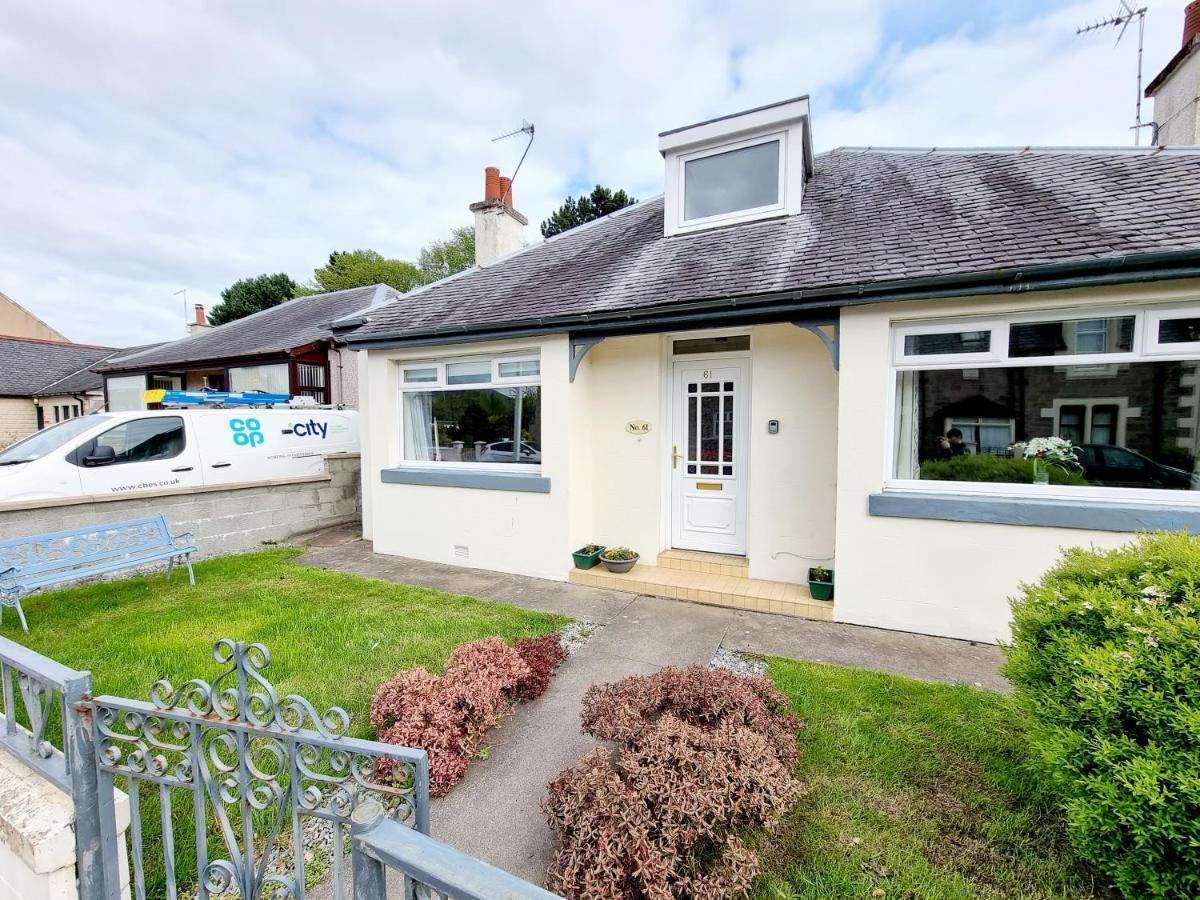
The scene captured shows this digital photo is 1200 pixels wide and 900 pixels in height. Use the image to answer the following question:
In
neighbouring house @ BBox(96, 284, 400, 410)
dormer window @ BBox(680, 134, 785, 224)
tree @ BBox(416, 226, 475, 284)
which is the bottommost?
neighbouring house @ BBox(96, 284, 400, 410)

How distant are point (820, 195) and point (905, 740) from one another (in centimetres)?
715

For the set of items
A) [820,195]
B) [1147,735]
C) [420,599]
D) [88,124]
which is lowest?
[420,599]

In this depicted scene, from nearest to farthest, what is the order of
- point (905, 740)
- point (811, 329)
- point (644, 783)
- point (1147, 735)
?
1. point (1147, 735)
2. point (644, 783)
3. point (905, 740)
4. point (811, 329)

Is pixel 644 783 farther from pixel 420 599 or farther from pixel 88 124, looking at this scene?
pixel 88 124

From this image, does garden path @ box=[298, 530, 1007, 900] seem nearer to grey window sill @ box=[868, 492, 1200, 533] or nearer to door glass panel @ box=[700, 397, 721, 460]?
grey window sill @ box=[868, 492, 1200, 533]

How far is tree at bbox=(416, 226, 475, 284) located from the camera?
41.2 metres

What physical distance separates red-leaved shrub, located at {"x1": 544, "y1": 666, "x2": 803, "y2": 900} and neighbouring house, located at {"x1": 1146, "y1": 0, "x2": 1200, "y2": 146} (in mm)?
9811

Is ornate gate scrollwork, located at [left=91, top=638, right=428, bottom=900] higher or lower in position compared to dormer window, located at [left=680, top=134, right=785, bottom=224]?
lower

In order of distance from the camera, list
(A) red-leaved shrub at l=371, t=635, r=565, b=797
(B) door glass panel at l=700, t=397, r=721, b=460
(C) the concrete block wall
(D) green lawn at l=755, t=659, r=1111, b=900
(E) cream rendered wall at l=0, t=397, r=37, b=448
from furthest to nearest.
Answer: (E) cream rendered wall at l=0, t=397, r=37, b=448 < (B) door glass panel at l=700, t=397, r=721, b=460 < (C) the concrete block wall < (A) red-leaved shrub at l=371, t=635, r=565, b=797 < (D) green lawn at l=755, t=659, r=1111, b=900

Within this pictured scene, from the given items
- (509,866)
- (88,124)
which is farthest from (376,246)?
(509,866)

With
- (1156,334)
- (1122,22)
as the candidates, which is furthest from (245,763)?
(1122,22)

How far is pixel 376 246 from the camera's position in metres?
42.1

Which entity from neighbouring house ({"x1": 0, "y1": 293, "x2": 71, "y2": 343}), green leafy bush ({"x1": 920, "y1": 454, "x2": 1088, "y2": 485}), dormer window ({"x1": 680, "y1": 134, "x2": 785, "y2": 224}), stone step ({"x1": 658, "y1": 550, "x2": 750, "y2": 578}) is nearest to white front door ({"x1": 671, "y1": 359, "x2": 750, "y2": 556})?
stone step ({"x1": 658, "y1": 550, "x2": 750, "y2": 578})

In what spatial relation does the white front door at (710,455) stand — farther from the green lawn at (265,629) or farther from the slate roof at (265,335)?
the slate roof at (265,335)
